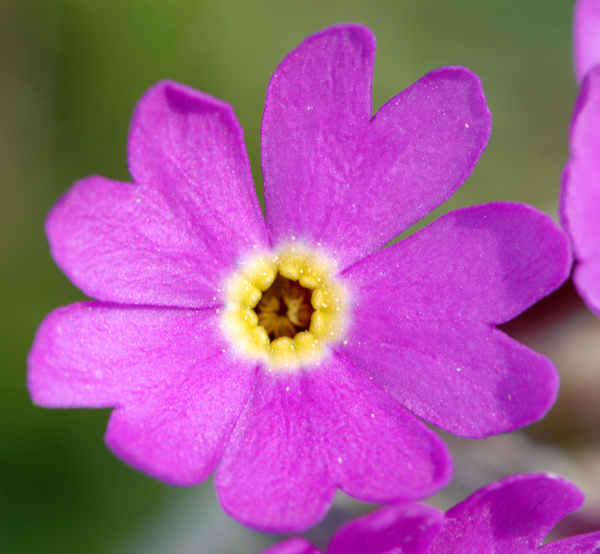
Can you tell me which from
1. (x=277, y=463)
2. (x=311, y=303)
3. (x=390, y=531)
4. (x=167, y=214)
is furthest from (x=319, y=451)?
(x=167, y=214)

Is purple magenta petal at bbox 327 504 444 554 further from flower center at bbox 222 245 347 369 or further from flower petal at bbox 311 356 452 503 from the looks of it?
flower center at bbox 222 245 347 369

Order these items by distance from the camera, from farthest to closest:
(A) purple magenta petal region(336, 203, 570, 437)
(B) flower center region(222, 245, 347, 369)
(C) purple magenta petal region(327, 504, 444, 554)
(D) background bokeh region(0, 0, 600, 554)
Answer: (D) background bokeh region(0, 0, 600, 554) → (B) flower center region(222, 245, 347, 369) → (A) purple magenta petal region(336, 203, 570, 437) → (C) purple magenta petal region(327, 504, 444, 554)

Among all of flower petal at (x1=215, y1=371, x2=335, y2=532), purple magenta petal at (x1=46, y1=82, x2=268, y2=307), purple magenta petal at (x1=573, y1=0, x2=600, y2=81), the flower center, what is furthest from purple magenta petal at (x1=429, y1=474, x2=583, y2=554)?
purple magenta petal at (x1=573, y1=0, x2=600, y2=81)

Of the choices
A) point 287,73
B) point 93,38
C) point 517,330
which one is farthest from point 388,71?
point 287,73

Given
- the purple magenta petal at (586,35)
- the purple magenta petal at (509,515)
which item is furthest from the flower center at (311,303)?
the purple magenta petal at (586,35)

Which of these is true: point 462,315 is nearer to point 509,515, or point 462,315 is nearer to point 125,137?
point 509,515

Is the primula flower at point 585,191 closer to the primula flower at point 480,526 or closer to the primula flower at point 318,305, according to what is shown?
the primula flower at point 318,305

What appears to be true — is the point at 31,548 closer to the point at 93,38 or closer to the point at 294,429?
the point at 294,429
